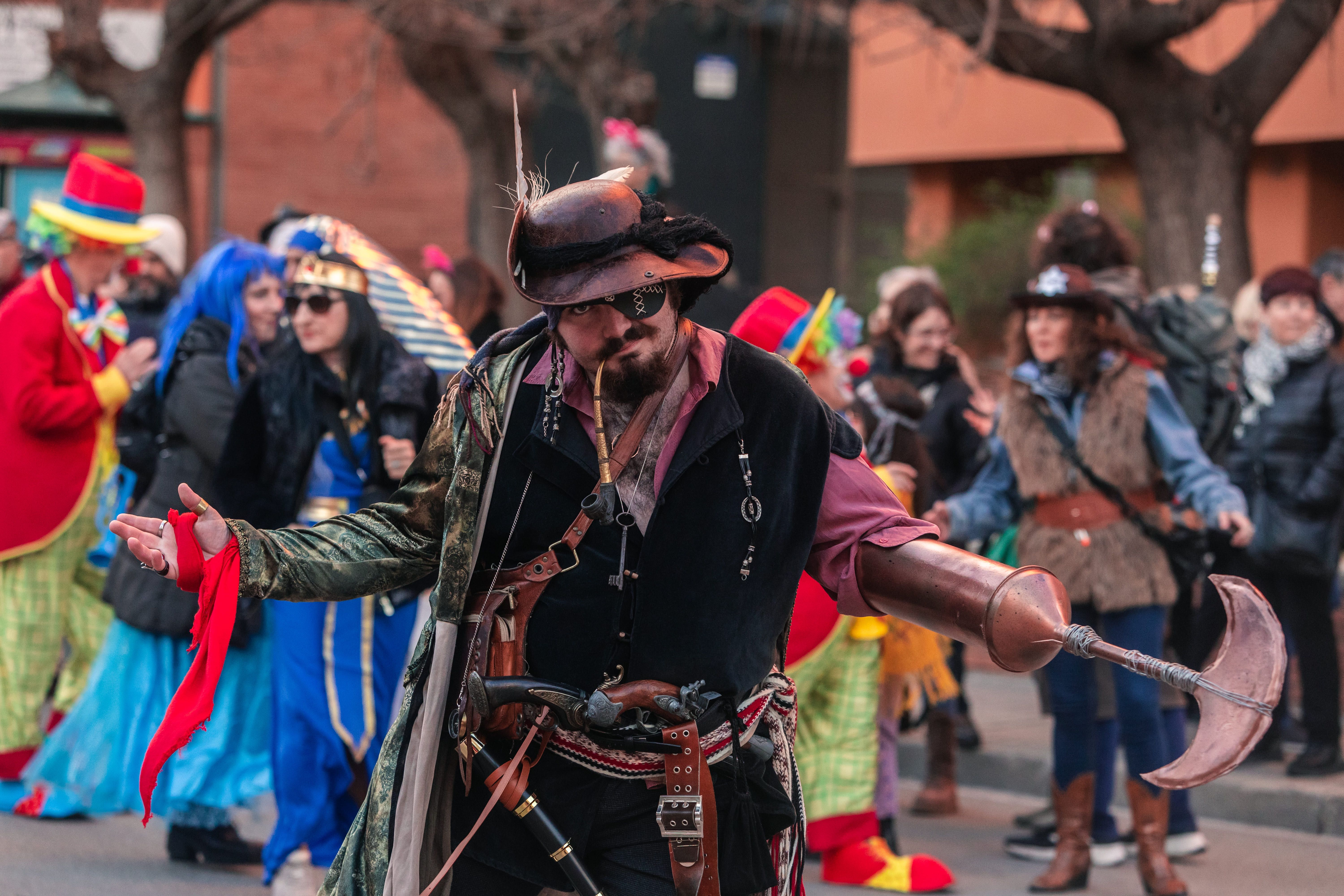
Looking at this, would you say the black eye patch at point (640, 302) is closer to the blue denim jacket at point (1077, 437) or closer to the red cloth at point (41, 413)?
the blue denim jacket at point (1077, 437)

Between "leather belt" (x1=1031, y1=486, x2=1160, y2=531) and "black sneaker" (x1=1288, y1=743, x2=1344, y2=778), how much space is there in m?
1.87

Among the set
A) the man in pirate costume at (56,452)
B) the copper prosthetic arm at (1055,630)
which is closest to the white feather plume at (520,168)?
the copper prosthetic arm at (1055,630)

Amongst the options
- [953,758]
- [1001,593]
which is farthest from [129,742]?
[1001,593]

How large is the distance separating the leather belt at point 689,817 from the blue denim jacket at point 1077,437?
291cm

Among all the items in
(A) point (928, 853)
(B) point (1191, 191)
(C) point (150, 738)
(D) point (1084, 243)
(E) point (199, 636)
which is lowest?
(A) point (928, 853)

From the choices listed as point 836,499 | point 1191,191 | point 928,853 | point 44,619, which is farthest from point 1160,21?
point 836,499

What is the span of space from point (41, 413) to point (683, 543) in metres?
4.22

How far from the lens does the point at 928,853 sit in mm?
6152

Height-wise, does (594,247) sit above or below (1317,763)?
above

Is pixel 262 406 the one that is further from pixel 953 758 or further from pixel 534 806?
pixel 953 758

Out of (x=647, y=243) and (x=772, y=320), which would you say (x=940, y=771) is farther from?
(x=647, y=243)

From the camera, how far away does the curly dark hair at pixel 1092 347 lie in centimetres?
560

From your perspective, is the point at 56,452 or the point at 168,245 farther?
the point at 168,245

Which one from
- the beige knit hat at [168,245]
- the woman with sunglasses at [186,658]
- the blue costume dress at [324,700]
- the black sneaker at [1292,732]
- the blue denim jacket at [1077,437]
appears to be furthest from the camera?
the beige knit hat at [168,245]
